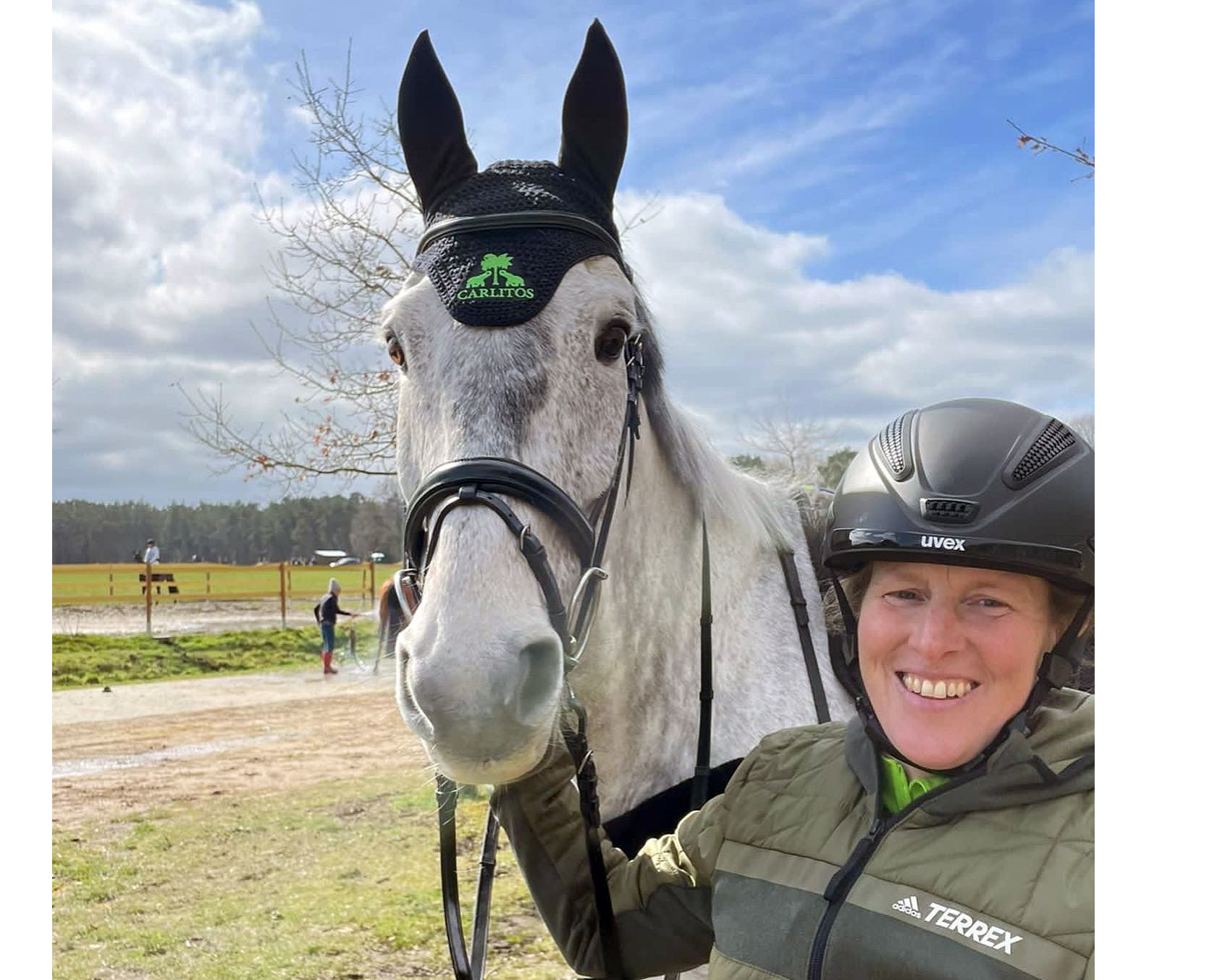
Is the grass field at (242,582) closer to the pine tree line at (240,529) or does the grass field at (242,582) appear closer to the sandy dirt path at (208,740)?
the sandy dirt path at (208,740)

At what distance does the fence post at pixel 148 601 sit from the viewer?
1396cm

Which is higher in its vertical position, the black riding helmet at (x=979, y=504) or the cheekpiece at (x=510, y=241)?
the cheekpiece at (x=510, y=241)

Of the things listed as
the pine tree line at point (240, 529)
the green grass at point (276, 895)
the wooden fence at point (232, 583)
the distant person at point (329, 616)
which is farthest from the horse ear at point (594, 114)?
the distant person at point (329, 616)

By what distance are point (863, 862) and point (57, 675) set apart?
1445 centimetres

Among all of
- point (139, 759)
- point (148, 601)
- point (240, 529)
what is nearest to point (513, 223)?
point (240, 529)

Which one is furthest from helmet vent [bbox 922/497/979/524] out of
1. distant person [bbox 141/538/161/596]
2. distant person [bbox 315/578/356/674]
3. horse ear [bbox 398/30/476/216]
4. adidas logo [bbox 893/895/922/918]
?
distant person [bbox 315/578/356/674]

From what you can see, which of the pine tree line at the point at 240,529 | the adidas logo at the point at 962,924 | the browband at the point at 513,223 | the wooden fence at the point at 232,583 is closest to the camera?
the adidas logo at the point at 962,924

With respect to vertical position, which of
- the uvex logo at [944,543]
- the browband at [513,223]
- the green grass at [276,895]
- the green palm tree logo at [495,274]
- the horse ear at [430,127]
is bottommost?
the green grass at [276,895]

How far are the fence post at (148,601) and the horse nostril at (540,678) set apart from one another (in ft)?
45.2

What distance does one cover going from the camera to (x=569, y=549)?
5.17ft

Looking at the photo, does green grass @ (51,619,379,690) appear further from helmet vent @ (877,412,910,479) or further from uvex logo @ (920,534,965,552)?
uvex logo @ (920,534,965,552)

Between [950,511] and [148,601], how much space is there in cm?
1558
